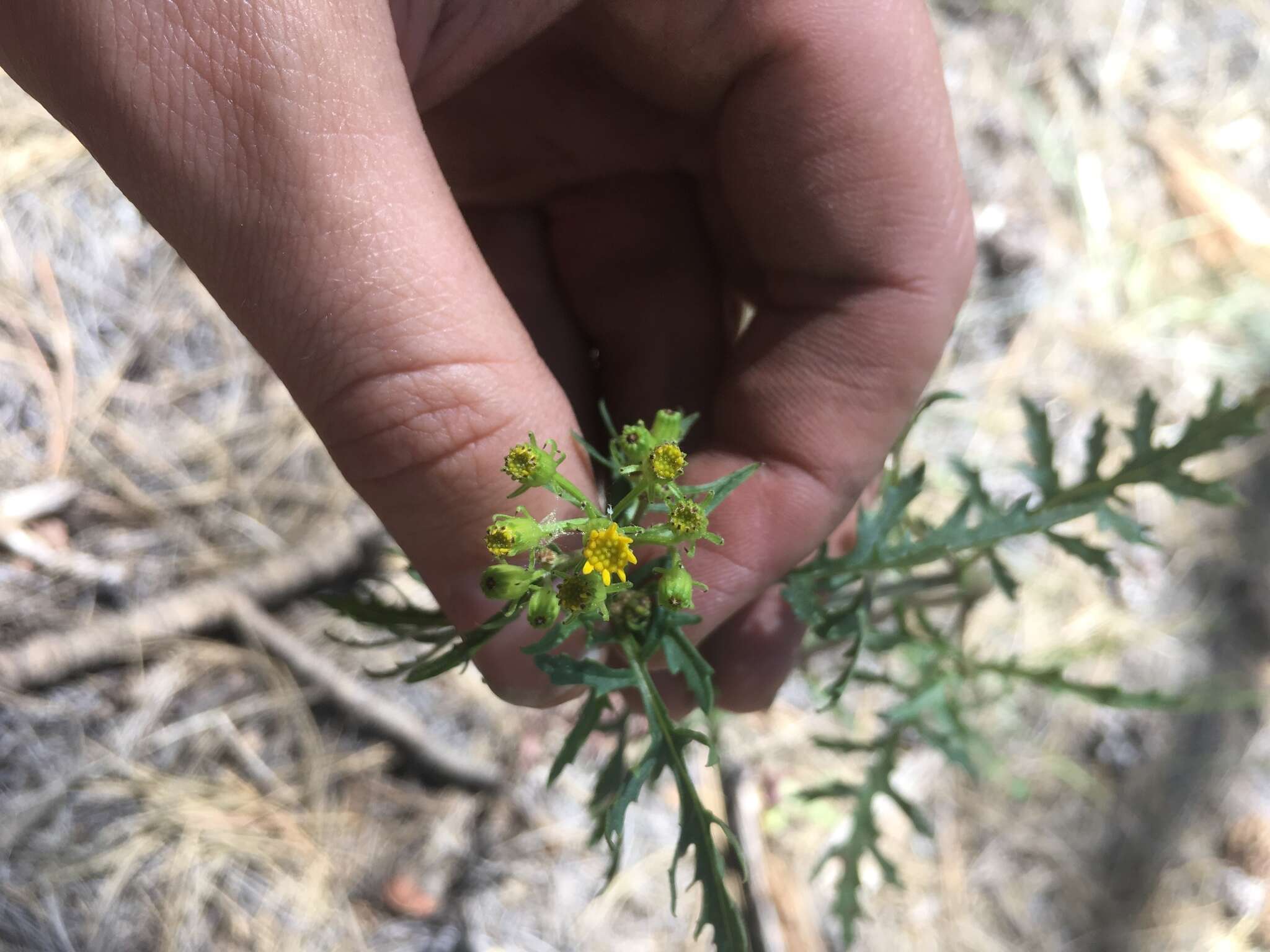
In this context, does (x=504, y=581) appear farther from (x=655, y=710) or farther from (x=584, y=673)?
(x=655, y=710)

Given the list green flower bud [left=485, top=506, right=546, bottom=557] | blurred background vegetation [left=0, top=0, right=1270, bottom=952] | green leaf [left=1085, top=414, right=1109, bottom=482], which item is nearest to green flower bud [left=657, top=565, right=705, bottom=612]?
green flower bud [left=485, top=506, right=546, bottom=557]

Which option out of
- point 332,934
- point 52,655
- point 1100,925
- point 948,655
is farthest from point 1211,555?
point 52,655

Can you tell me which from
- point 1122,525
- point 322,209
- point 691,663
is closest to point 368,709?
point 691,663

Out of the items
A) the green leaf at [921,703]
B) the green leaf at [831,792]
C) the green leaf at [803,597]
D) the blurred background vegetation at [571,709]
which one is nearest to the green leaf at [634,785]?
the green leaf at [803,597]

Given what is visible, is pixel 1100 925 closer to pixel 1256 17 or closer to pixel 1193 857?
pixel 1193 857

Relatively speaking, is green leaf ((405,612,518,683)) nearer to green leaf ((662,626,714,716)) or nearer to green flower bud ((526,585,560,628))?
green flower bud ((526,585,560,628))

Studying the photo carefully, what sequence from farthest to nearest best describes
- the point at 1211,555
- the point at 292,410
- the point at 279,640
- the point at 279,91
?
the point at 1211,555 < the point at 292,410 < the point at 279,640 < the point at 279,91

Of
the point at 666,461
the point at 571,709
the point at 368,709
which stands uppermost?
the point at 666,461
